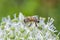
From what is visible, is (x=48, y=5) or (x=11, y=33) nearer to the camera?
(x=11, y=33)

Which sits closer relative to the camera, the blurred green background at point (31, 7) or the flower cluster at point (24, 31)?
the flower cluster at point (24, 31)

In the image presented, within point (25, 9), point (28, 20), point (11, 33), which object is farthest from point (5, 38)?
point (25, 9)

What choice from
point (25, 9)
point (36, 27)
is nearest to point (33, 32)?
point (36, 27)

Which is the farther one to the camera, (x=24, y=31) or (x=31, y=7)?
(x=31, y=7)

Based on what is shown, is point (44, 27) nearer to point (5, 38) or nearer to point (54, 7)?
point (5, 38)

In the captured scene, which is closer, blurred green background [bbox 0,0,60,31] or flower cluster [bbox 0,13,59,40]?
flower cluster [bbox 0,13,59,40]

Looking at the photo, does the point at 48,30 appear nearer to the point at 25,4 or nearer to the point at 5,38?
the point at 5,38
